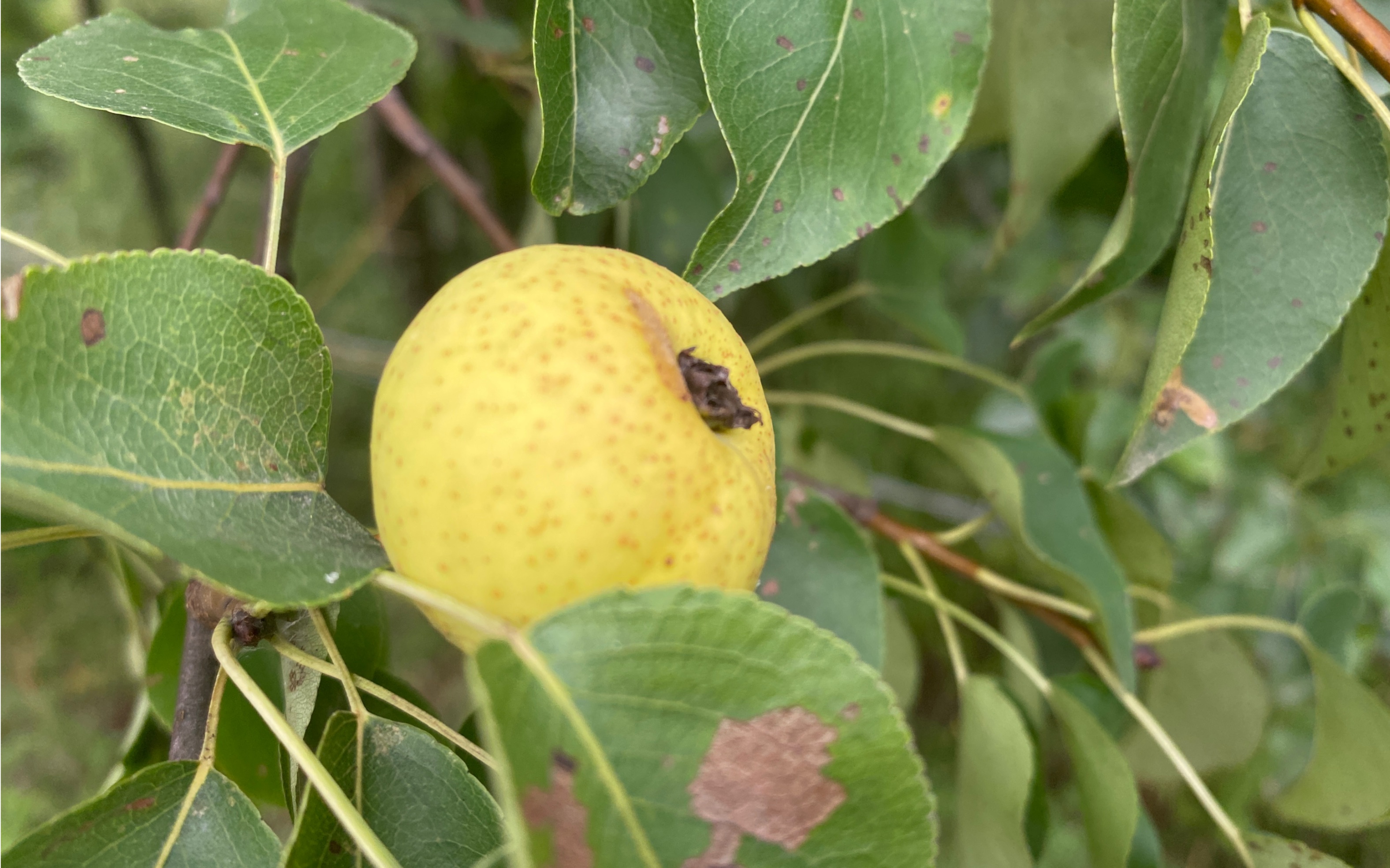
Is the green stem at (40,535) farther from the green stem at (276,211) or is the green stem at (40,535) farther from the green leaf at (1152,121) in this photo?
the green leaf at (1152,121)

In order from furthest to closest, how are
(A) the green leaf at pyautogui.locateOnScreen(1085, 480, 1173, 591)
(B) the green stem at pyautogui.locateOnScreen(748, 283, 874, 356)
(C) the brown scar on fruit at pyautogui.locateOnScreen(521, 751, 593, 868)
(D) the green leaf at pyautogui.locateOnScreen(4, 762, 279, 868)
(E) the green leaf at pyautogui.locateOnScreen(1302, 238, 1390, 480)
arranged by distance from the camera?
(B) the green stem at pyautogui.locateOnScreen(748, 283, 874, 356), (A) the green leaf at pyautogui.locateOnScreen(1085, 480, 1173, 591), (E) the green leaf at pyautogui.locateOnScreen(1302, 238, 1390, 480), (D) the green leaf at pyautogui.locateOnScreen(4, 762, 279, 868), (C) the brown scar on fruit at pyautogui.locateOnScreen(521, 751, 593, 868)

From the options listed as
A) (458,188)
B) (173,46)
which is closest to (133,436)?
(173,46)

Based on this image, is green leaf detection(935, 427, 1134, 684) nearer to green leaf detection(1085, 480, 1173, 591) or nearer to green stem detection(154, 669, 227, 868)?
green leaf detection(1085, 480, 1173, 591)

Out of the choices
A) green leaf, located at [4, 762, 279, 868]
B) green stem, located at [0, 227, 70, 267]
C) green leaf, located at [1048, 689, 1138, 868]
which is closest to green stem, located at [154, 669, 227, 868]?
green leaf, located at [4, 762, 279, 868]

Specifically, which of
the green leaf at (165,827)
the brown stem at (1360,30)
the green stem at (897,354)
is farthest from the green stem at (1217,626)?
the green leaf at (165,827)

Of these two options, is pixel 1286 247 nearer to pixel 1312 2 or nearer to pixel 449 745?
pixel 1312 2

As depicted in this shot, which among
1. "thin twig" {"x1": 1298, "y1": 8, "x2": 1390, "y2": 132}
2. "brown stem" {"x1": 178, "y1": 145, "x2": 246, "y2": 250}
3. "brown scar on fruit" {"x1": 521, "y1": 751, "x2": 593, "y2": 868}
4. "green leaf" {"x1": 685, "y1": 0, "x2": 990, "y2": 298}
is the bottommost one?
"brown stem" {"x1": 178, "y1": 145, "x2": 246, "y2": 250}
